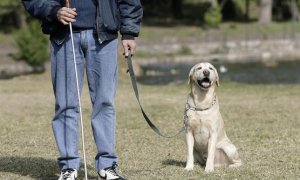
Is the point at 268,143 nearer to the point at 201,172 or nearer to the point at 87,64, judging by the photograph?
the point at 201,172

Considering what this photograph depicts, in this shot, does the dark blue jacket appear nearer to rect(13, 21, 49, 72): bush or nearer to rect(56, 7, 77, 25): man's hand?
rect(56, 7, 77, 25): man's hand

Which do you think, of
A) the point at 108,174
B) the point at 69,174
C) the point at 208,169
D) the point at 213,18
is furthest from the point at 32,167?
the point at 213,18

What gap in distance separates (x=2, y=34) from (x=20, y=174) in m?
45.9

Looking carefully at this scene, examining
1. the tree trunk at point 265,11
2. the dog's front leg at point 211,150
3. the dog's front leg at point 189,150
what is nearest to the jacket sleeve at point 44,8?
the dog's front leg at point 189,150

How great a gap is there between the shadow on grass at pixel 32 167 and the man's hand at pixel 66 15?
170 cm

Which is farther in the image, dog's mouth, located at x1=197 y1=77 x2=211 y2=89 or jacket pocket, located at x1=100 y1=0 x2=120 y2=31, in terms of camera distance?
dog's mouth, located at x1=197 y1=77 x2=211 y2=89

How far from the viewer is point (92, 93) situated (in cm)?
673

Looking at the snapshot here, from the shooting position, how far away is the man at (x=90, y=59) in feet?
21.5

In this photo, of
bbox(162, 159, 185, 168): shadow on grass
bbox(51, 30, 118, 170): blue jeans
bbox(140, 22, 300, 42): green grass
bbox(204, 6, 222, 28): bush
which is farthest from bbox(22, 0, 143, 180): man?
bbox(204, 6, 222, 28): bush

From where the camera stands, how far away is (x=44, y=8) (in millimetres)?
6547

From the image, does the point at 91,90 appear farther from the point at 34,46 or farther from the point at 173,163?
the point at 34,46

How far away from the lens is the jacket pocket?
21.4 ft

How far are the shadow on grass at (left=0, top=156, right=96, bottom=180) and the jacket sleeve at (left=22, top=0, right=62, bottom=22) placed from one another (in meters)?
1.69

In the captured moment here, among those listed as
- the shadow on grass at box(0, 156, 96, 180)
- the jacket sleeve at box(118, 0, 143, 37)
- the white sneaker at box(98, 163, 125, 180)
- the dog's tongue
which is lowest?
the shadow on grass at box(0, 156, 96, 180)
